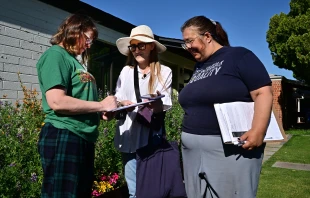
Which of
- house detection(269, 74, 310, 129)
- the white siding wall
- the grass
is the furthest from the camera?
house detection(269, 74, 310, 129)

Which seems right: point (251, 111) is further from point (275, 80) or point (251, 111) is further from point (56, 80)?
point (275, 80)

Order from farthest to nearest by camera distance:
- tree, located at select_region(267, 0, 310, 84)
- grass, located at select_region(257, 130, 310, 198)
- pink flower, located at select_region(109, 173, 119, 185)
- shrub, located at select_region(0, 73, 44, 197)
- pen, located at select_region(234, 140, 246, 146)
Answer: tree, located at select_region(267, 0, 310, 84) → grass, located at select_region(257, 130, 310, 198) → pink flower, located at select_region(109, 173, 119, 185) → shrub, located at select_region(0, 73, 44, 197) → pen, located at select_region(234, 140, 246, 146)

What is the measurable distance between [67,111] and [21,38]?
3.33 metres

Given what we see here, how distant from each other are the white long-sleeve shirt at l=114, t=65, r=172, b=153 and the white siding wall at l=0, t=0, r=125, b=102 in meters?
2.45

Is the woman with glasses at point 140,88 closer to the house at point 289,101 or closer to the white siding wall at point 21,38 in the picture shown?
the white siding wall at point 21,38

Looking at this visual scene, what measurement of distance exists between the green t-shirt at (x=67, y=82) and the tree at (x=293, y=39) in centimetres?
1677

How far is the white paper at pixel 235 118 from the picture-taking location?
82.4 inches

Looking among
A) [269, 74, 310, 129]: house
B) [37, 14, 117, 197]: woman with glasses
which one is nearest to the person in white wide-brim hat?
[37, 14, 117, 197]: woman with glasses

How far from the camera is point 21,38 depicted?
4965 mm

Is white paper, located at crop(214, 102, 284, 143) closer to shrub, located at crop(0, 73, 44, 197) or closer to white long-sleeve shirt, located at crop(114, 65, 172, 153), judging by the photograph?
white long-sleeve shirt, located at crop(114, 65, 172, 153)

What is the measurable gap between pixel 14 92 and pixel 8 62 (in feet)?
1.36

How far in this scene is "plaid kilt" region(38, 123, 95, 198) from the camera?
2.11m

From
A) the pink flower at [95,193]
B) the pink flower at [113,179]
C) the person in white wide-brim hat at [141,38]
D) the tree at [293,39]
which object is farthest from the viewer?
the tree at [293,39]

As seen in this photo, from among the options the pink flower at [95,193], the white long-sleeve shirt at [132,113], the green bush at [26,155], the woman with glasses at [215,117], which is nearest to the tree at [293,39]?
the green bush at [26,155]
